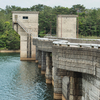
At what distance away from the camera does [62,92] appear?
84.5 feet

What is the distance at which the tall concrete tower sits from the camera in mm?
67562

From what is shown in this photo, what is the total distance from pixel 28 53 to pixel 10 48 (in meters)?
40.1

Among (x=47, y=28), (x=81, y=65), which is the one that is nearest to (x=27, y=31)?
(x=81, y=65)

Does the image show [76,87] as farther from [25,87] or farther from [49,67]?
[49,67]

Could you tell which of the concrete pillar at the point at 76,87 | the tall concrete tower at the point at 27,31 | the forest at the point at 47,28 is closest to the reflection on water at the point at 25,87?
the concrete pillar at the point at 76,87

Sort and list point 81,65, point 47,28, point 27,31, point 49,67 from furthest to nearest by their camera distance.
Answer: point 47,28, point 27,31, point 49,67, point 81,65

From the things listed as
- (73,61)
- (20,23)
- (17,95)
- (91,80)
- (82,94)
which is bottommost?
(17,95)

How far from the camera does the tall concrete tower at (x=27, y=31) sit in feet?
222

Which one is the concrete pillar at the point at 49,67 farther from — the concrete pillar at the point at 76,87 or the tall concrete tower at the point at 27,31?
the tall concrete tower at the point at 27,31

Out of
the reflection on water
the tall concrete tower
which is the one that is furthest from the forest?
the reflection on water

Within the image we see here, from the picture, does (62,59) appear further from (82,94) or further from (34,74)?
(34,74)

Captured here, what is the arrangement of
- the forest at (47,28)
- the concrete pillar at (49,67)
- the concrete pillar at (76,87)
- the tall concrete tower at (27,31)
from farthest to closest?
the forest at (47,28), the tall concrete tower at (27,31), the concrete pillar at (49,67), the concrete pillar at (76,87)

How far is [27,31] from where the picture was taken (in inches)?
2650

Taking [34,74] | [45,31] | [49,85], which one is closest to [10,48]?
[45,31]
